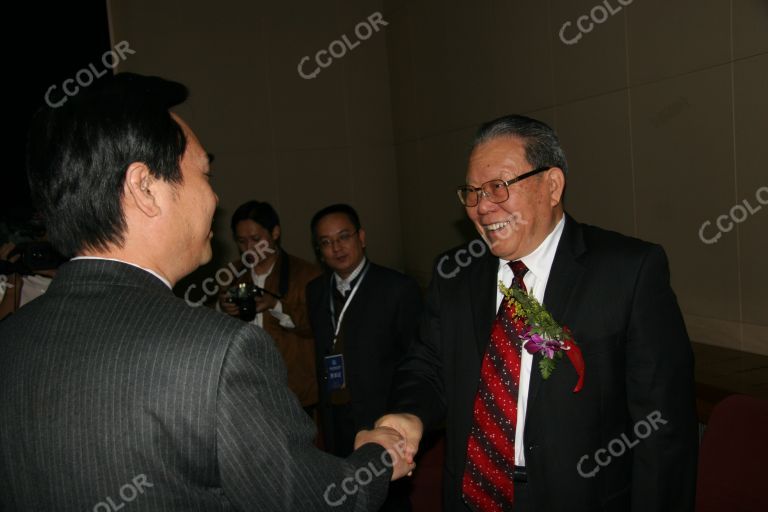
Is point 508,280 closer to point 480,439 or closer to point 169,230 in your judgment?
point 480,439

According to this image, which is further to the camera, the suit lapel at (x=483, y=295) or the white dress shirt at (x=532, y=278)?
the suit lapel at (x=483, y=295)

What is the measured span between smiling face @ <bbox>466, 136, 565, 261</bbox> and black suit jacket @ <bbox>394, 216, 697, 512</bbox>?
15 centimetres

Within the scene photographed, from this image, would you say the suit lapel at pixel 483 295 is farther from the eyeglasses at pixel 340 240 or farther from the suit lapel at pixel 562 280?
the eyeglasses at pixel 340 240

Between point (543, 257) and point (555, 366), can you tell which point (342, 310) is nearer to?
point (543, 257)

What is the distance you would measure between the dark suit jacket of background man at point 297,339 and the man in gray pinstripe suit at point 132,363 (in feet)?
8.07

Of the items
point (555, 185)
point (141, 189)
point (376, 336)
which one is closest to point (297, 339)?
point (376, 336)

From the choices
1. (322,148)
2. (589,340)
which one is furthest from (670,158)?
(322,148)

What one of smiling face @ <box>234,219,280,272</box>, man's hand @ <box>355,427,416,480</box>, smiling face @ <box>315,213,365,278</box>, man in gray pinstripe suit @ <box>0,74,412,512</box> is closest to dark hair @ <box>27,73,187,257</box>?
man in gray pinstripe suit @ <box>0,74,412,512</box>

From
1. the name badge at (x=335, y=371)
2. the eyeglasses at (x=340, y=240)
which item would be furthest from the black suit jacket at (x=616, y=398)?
the eyeglasses at (x=340, y=240)

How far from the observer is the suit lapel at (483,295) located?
1.86 m

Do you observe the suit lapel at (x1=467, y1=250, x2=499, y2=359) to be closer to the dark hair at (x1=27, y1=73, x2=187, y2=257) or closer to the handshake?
the handshake

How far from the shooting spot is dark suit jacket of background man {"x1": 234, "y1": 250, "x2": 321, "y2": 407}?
3551mm

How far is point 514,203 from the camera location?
1821 mm

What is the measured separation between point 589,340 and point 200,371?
1.16 meters
